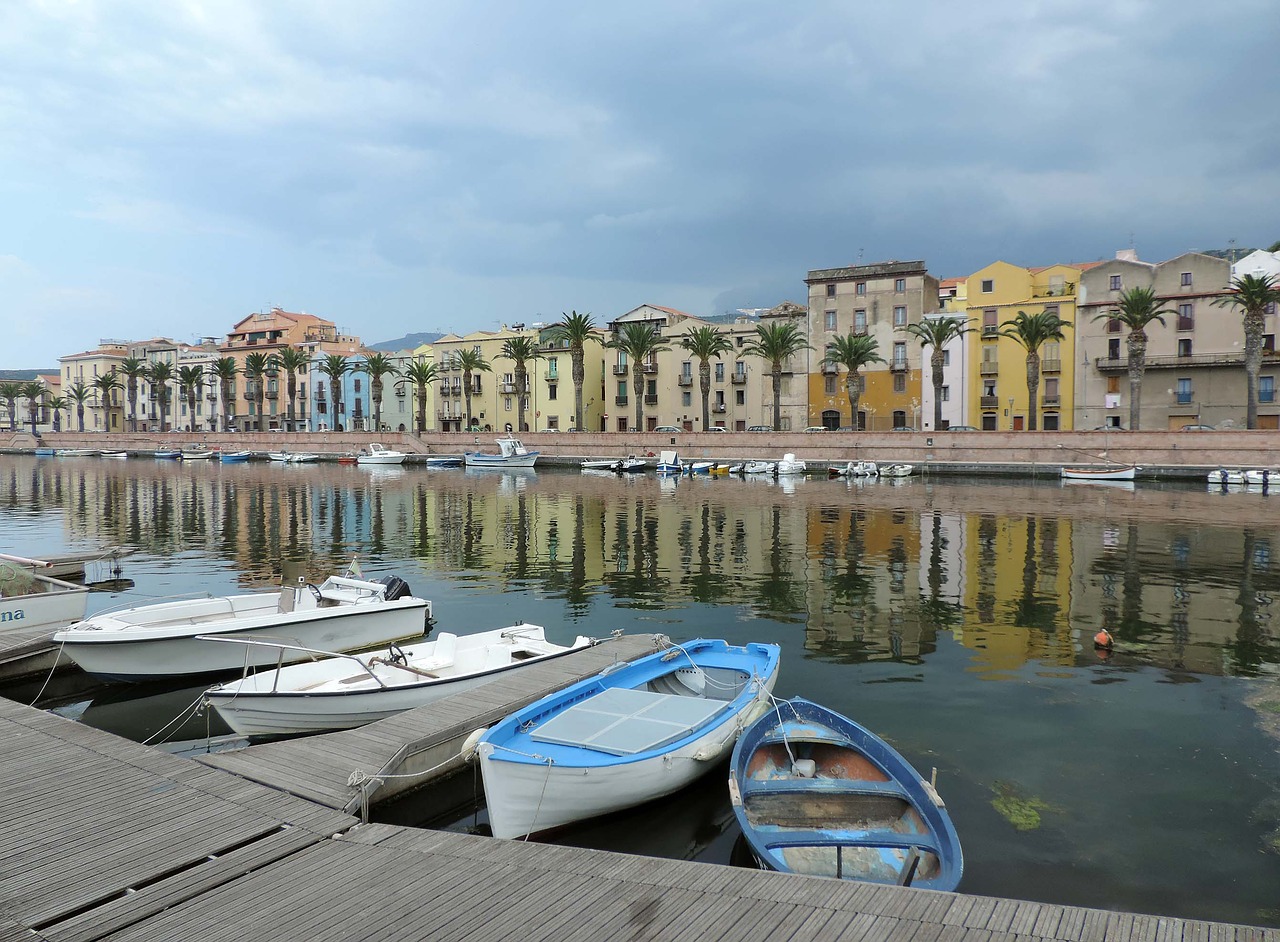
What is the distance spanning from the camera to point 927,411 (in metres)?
84.1

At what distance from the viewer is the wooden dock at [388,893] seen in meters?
5.62

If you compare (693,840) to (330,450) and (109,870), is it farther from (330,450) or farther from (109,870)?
(330,450)

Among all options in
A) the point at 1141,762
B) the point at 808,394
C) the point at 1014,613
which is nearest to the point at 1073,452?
the point at 808,394

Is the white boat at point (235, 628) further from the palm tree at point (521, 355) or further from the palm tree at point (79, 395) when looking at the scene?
the palm tree at point (79, 395)

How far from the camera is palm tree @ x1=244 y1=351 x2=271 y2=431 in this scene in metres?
109

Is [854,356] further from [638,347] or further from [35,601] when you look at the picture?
[35,601]

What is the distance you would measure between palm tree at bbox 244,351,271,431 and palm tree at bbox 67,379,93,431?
27500 millimetres

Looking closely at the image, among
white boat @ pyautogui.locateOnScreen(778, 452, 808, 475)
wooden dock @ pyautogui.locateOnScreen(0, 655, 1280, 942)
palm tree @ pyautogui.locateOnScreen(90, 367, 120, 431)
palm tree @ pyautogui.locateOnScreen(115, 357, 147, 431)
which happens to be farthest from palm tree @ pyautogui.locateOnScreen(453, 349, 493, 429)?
wooden dock @ pyautogui.locateOnScreen(0, 655, 1280, 942)

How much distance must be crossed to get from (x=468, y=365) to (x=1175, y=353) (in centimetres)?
7276

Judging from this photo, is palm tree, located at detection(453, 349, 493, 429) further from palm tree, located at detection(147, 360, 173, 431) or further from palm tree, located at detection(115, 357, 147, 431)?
palm tree, located at detection(115, 357, 147, 431)

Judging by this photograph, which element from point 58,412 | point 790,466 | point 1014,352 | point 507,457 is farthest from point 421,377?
point 58,412

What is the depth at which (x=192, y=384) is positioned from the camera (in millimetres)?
117625

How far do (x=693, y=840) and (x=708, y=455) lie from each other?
71.6m

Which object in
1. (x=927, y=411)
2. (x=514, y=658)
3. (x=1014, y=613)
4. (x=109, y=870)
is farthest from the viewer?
(x=927, y=411)
